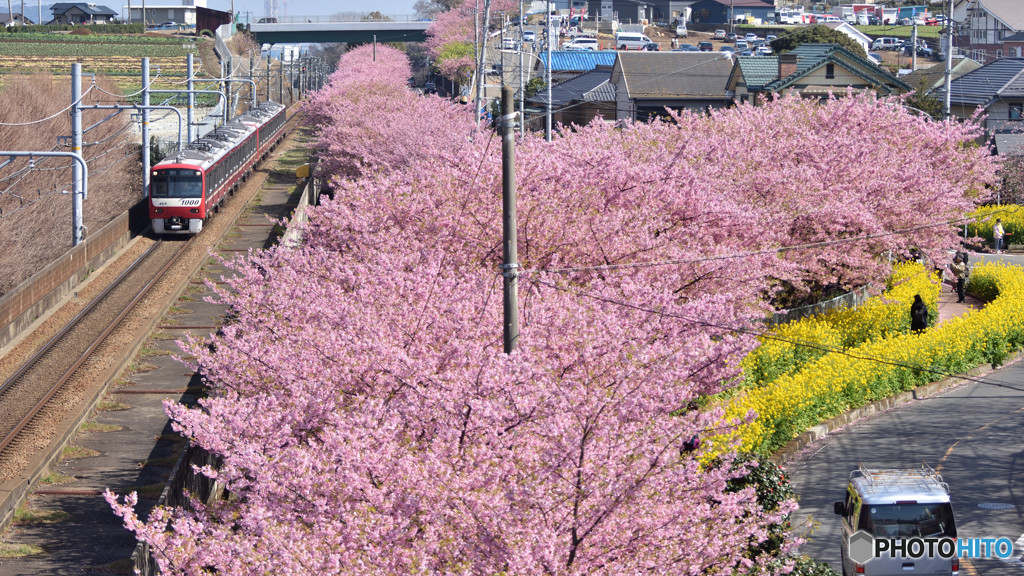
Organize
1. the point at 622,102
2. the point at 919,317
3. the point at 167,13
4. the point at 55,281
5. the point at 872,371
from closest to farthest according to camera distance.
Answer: the point at 872,371, the point at 919,317, the point at 55,281, the point at 622,102, the point at 167,13

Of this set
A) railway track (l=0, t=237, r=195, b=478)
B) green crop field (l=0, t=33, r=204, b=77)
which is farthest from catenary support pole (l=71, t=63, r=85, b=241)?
green crop field (l=0, t=33, r=204, b=77)

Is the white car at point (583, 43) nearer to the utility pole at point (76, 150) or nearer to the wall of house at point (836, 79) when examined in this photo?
the wall of house at point (836, 79)

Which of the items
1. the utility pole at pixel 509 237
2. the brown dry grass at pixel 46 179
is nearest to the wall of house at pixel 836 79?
the brown dry grass at pixel 46 179

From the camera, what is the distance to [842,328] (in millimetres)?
27344

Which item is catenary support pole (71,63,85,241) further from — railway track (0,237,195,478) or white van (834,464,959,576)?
white van (834,464,959,576)

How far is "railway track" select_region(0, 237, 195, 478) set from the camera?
71.5 ft

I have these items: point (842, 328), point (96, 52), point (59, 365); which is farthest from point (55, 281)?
point (96, 52)

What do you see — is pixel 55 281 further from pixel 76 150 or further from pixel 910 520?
pixel 910 520

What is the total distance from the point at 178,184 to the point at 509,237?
28.7m

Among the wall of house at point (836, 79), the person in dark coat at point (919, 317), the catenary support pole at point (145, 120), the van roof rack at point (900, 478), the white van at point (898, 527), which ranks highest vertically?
the wall of house at point (836, 79)

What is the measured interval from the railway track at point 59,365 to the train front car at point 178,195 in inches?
131

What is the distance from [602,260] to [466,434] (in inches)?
364

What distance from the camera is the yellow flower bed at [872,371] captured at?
804 inches

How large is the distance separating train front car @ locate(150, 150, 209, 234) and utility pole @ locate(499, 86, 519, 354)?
28.4m
